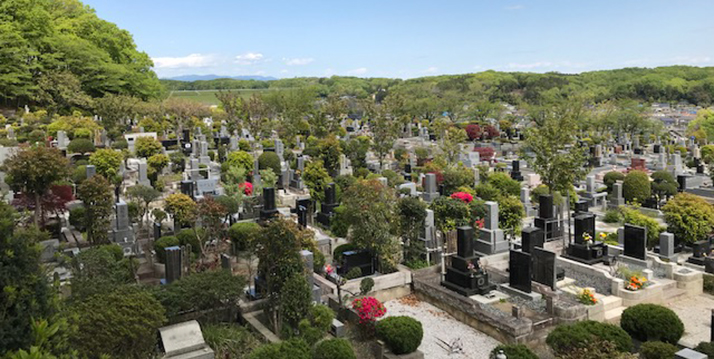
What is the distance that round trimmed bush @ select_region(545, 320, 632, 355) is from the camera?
35.1ft

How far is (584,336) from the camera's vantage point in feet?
35.1

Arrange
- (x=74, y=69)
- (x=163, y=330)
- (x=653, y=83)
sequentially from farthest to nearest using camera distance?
(x=653, y=83)
(x=74, y=69)
(x=163, y=330)

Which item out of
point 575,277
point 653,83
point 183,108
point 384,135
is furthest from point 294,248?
point 653,83

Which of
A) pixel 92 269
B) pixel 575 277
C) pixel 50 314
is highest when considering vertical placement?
pixel 50 314

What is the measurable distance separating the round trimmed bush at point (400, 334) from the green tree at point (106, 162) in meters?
18.9

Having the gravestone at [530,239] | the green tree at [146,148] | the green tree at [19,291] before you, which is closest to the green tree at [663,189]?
the gravestone at [530,239]

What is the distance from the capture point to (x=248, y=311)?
43.3ft

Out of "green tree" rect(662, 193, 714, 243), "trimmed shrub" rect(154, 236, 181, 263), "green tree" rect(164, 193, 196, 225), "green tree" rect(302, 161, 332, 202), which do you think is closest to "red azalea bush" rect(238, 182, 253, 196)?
"green tree" rect(302, 161, 332, 202)

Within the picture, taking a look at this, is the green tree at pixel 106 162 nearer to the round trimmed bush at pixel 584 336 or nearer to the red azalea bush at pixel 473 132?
the round trimmed bush at pixel 584 336

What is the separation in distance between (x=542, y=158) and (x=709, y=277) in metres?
6.77

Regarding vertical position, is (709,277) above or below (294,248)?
below

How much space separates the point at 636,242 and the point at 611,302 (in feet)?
11.1

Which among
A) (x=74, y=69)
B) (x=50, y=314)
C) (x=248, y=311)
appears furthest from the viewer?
(x=74, y=69)

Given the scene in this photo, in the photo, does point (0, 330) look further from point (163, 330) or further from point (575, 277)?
point (575, 277)
